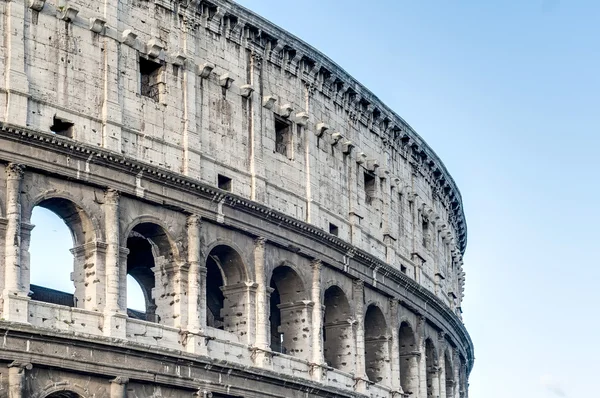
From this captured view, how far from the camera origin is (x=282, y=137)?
44781mm

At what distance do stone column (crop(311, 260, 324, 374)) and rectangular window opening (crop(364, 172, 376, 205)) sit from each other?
562 cm

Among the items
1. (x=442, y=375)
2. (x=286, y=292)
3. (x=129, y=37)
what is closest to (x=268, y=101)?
(x=286, y=292)

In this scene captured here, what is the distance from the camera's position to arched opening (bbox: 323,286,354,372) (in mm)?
45406

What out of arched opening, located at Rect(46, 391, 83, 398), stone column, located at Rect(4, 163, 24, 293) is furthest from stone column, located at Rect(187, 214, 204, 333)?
stone column, located at Rect(4, 163, 24, 293)

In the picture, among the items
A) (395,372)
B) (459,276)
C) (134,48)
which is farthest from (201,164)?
(459,276)

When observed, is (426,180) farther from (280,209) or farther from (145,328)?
(145,328)

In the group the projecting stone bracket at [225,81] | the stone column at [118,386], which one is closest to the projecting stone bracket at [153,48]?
the projecting stone bracket at [225,81]

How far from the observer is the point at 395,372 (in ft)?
159

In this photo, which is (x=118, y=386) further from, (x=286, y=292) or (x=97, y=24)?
(x=97, y=24)

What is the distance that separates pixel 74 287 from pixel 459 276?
92.0 ft

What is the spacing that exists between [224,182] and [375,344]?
9694mm

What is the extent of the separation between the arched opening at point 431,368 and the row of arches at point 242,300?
219 cm

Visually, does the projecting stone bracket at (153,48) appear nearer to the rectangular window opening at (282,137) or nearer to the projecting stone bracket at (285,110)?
the projecting stone bracket at (285,110)

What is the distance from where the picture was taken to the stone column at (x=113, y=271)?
119 feet
